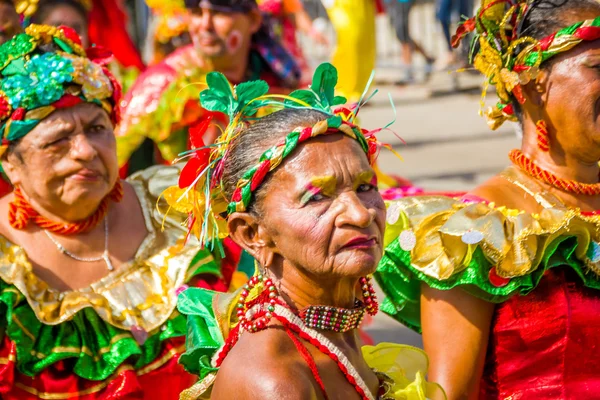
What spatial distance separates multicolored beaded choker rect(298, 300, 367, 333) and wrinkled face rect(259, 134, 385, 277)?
0.09m

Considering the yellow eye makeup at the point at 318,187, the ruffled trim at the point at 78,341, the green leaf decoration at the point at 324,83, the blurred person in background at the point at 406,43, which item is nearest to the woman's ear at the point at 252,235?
the yellow eye makeup at the point at 318,187

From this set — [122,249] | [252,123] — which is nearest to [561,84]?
[252,123]

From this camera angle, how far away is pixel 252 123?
7.98 feet

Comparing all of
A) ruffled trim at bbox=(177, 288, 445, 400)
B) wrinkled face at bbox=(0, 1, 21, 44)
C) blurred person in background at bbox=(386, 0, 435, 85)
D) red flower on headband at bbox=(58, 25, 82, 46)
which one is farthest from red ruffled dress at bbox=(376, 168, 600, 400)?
blurred person in background at bbox=(386, 0, 435, 85)

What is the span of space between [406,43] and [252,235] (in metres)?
12.0

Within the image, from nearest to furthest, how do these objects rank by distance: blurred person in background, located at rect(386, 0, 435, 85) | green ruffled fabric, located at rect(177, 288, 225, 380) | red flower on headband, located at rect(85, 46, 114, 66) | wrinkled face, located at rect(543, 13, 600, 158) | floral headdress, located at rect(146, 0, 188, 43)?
green ruffled fabric, located at rect(177, 288, 225, 380), wrinkled face, located at rect(543, 13, 600, 158), red flower on headband, located at rect(85, 46, 114, 66), floral headdress, located at rect(146, 0, 188, 43), blurred person in background, located at rect(386, 0, 435, 85)

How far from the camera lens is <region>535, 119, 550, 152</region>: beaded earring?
→ 10.2 feet

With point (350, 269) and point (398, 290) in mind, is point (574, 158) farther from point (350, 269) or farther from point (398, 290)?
point (350, 269)

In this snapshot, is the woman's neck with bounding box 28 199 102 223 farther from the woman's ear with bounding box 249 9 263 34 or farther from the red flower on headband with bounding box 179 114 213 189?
the woman's ear with bounding box 249 9 263 34

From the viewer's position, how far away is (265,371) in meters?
2.10

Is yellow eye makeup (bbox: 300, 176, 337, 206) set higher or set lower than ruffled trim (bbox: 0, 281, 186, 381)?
higher

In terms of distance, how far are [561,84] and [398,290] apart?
28.7 inches

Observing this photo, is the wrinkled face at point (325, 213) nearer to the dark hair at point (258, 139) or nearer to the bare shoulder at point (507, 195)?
the dark hair at point (258, 139)

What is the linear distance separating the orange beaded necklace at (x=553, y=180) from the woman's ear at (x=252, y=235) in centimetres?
108
